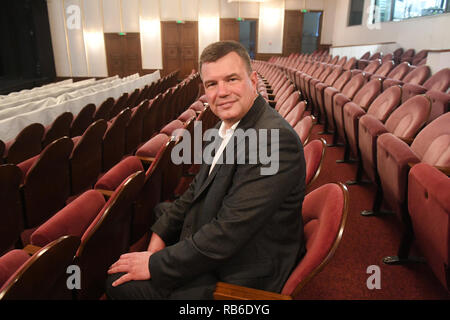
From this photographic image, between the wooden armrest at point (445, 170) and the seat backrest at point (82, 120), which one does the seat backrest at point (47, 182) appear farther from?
the wooden armrest at point (445, 170)

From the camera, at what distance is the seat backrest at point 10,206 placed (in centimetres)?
102

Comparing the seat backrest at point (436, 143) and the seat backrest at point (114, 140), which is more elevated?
the seat backrest at point (436, 143)

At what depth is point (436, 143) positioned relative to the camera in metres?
1.21

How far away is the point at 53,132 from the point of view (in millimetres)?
1962

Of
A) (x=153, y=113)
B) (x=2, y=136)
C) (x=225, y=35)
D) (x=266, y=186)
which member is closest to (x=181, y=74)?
(x=225, y=35)

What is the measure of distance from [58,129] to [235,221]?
5.71 ft

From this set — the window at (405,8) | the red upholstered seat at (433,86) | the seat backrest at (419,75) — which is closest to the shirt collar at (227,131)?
the red upholstered seat at (433,86)

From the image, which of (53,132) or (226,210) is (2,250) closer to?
(226,210)

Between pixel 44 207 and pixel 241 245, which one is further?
pixel 44 207

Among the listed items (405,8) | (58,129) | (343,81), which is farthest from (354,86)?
(405,8)

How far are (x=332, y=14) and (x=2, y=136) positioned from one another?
29.1 ft

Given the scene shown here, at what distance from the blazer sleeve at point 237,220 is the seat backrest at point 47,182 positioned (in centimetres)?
73

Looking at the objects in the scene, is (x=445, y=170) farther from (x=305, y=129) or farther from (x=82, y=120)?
(x=82, y=120)

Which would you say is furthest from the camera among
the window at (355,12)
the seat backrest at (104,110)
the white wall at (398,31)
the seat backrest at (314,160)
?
the window at (355,12)
